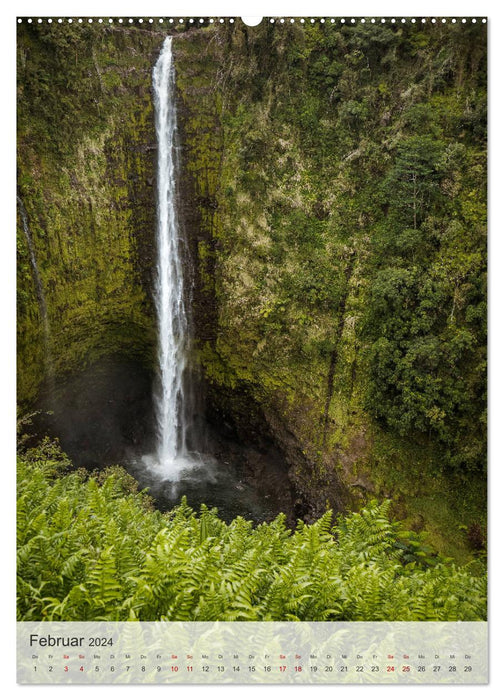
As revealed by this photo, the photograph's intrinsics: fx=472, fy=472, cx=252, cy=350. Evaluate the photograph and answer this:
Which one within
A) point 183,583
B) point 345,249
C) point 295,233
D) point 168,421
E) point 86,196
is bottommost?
point 168,421

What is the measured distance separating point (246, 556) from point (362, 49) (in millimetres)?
13441

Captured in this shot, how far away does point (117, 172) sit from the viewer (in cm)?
1403

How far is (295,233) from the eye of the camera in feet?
45.6

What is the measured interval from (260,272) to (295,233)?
1555 millimetres

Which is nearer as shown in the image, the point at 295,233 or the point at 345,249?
the point at 345,249

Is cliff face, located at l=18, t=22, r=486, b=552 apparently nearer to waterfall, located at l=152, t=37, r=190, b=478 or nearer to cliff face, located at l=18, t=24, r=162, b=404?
cliff face, located at l=18, t=24, r=162, b=404

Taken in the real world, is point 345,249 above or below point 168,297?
above

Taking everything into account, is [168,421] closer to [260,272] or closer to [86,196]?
[260,272]

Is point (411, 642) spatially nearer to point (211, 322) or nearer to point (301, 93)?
point (211, 322)

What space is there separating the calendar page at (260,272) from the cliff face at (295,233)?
60 millimetres

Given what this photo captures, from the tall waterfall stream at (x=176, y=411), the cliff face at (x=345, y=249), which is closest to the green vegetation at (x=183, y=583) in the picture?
the cliff face at (x=345, y=249)

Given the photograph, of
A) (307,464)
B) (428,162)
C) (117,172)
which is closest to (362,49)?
(428,162)

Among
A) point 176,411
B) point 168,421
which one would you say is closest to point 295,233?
point 176,411

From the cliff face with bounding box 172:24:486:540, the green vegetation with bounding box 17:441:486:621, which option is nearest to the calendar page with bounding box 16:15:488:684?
the cliff face with bounding box 172:24:486:540
